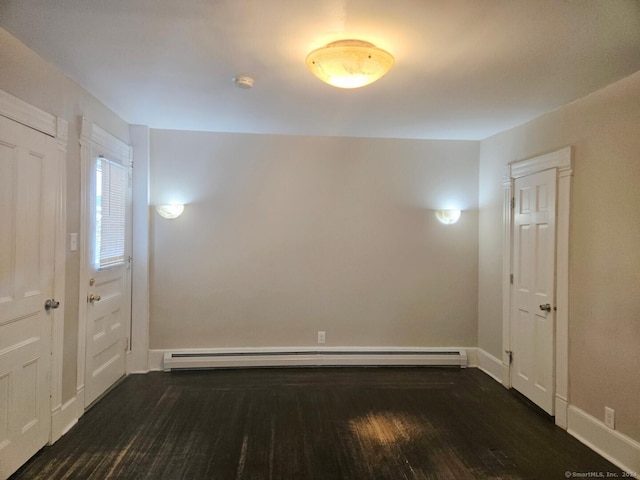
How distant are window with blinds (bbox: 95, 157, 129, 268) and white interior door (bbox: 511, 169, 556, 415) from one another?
365cm

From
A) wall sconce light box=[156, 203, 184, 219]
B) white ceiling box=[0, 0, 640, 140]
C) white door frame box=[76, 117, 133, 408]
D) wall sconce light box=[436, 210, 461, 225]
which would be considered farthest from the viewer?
wall sconce light box=[436, 210, 461, 225]

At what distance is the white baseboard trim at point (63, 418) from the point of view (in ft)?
8.32

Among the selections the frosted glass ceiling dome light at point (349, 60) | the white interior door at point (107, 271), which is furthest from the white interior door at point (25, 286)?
the frosted glass ceiling dome light at point (349, 60)

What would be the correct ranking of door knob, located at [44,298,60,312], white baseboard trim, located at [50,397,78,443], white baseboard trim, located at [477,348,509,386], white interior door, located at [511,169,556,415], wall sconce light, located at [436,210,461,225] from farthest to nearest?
wall sconce light, located at [436,210,461,225] → white baseboard trim, located at [477,348,509,386] → white interior door, located at [511,169,556,415] → white baseboard trim, located at [50,397,78,443] → door knob, located at [44,298,60,312]

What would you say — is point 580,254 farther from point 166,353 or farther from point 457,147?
point 166,353

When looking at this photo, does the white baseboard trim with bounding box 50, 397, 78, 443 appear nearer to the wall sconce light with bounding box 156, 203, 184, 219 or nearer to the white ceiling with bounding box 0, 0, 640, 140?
the wall sconce light with bounding box 156, 203, 184, 219

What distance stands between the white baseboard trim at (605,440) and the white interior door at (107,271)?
3.73 meters

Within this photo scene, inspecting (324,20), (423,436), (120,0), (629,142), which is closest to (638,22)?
(629,142)

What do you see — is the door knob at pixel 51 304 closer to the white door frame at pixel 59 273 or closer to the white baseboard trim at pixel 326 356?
the white door frame at pixel 59 273

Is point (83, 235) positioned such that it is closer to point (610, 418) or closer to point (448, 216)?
point (448, 216)

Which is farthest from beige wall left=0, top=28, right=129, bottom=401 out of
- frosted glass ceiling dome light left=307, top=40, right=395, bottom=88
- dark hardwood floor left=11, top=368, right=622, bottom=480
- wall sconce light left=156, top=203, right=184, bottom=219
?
frosted glass ceiling dome light left=307, top=40, right=395, bottom=88

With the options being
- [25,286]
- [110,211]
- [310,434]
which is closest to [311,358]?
[310,434]

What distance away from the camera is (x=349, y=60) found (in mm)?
1958

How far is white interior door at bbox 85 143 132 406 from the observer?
3010 mm
